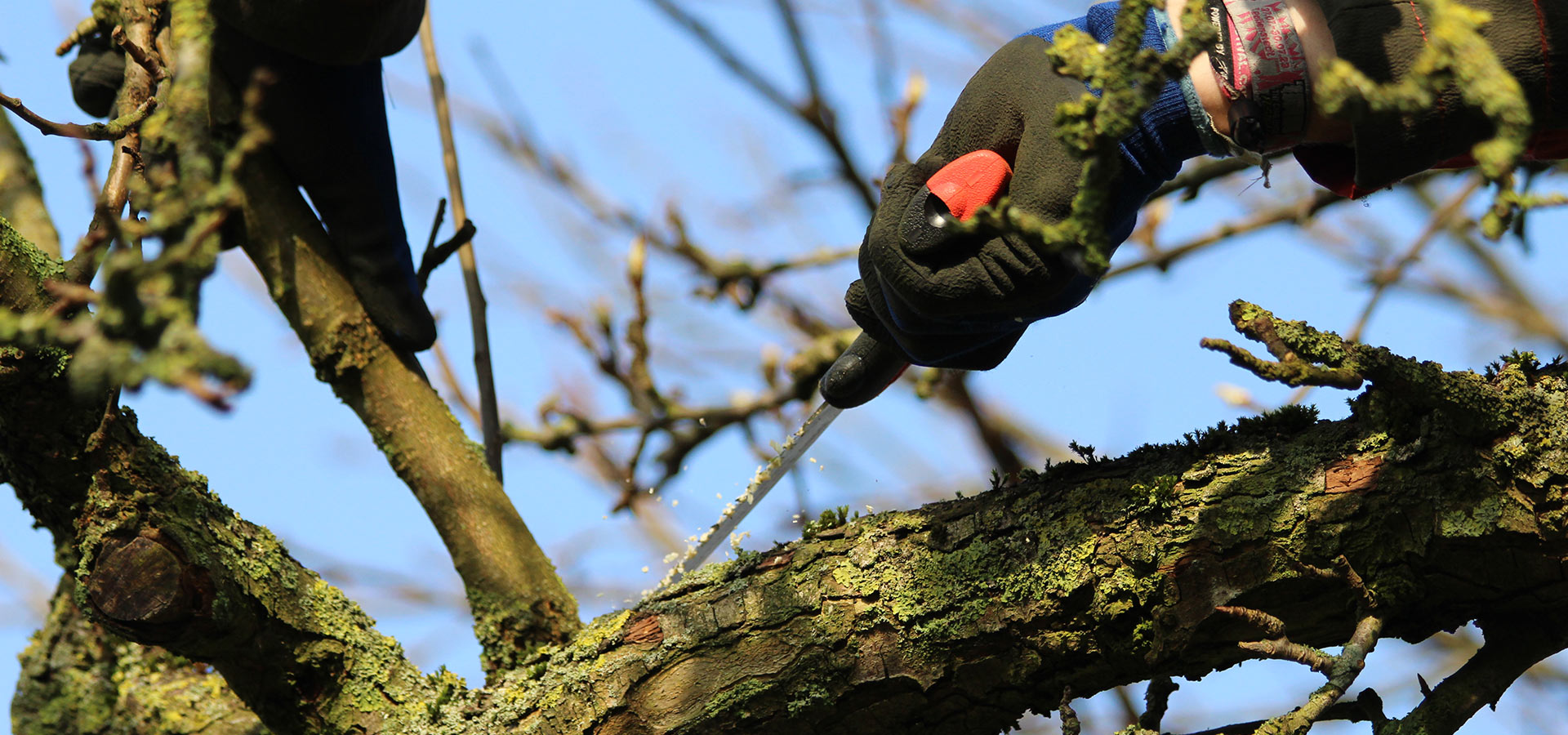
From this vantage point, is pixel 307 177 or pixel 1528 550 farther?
pixel 307 177

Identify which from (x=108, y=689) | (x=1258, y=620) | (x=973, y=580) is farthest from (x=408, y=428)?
(x=1258, y=620)

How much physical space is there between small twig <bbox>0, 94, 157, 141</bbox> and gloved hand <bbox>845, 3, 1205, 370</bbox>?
0.95 meters

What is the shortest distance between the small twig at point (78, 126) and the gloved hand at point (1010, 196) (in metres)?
0.95

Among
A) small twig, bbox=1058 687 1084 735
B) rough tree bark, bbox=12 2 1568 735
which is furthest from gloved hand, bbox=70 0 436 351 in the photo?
small twig, bbox=1058 687 1084 735

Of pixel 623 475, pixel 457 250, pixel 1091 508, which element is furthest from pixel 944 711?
pixel 623 475

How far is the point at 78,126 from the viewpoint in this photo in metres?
1.44

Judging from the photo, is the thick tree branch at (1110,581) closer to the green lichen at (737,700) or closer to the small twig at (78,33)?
the green lichen at (737,700)

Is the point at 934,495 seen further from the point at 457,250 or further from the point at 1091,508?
the point at 1091,508

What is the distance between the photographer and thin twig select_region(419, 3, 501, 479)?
8.04ft

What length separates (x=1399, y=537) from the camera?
56.7 inches

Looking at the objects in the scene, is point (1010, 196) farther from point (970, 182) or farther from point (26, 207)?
point (26, 207)

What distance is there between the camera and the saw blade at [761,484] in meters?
2.21

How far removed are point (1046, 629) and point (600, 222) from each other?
2.85 meters

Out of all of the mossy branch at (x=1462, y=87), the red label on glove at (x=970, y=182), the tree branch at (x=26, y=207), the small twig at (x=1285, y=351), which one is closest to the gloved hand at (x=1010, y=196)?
the red label on glove at (x=970, y=182)
